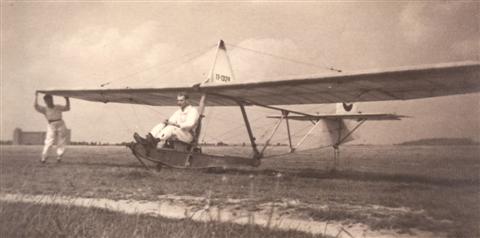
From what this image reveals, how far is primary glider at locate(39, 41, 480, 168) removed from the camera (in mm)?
4523

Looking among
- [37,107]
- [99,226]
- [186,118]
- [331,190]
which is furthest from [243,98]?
[99,226]

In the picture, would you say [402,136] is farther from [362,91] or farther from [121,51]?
[121,51]

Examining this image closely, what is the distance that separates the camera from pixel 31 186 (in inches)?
194

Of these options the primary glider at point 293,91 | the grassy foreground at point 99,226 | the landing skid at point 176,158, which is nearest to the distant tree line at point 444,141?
the primary glider at point 293,91

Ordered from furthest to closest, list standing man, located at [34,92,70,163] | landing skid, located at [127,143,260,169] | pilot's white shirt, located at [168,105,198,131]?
1. standing man, located at [34,92,70,163]
2. pilot's white shirt, located at [168,105,198,131]
3. landing skid, located at [127,143,260,169]

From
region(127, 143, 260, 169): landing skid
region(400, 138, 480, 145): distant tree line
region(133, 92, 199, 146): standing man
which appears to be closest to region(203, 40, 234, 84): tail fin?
region(133, 92, 199, 146): standing man

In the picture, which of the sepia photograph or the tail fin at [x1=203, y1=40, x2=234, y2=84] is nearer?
the sepia photograph

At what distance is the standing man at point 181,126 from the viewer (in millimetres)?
5812

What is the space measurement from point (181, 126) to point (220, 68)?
1.69 metres

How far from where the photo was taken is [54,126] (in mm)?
7309

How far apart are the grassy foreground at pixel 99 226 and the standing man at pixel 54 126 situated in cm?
385

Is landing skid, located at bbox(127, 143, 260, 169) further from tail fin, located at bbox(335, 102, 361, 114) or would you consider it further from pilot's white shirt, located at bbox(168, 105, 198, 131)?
tail fin, located at bbox(335, 102, 361, 114)

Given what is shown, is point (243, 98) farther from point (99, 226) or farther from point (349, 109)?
point (99, 226)

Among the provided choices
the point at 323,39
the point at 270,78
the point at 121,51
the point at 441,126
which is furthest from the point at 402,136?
the point at 121,51
